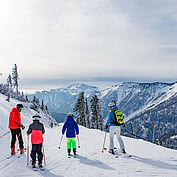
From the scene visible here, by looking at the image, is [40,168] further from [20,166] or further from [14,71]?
[14,71]

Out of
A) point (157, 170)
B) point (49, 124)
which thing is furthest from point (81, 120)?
point (157, 170)

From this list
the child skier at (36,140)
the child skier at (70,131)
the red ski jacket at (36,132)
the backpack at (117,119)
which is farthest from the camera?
the child skier at (70,131)

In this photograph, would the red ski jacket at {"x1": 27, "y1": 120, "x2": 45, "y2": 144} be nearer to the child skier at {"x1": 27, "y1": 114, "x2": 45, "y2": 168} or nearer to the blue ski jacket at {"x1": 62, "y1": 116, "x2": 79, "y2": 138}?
the child skier at {"x1": 27, "y1": 114, "x2": 45, "y2": 168}

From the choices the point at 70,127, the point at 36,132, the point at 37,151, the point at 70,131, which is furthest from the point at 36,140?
the point at 70,127

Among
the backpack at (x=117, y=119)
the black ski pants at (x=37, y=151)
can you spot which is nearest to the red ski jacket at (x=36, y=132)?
the black ski pants at (x=37, y=151)

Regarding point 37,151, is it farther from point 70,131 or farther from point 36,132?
point 70,131

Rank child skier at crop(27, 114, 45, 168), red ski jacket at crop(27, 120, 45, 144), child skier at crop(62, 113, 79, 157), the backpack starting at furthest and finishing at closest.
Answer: child skier at crop(62, 113, 79, 157)
the backpack
red ski jacket at crop(27, 120, 45, 144)
child skier at crop(27, 114, 45, 168)

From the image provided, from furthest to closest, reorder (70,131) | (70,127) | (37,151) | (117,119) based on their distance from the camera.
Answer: (70,127), (70,131), (117,119), (37,151)

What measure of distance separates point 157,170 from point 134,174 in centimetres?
111

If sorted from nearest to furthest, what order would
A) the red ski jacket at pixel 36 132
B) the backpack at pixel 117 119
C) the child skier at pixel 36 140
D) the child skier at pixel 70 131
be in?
the child skier at pixel 36 140 → the red ski jacket at pixel 36 132 → the backpack at pixel 117 119 → the child skier at pixel 70 131

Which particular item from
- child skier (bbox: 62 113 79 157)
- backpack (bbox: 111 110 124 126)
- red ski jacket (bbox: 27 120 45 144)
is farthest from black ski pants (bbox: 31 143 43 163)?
backpack (bbox: 111 110 124 126)

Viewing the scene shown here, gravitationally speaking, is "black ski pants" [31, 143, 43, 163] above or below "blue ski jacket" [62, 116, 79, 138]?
below

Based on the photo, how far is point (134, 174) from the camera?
239 inches

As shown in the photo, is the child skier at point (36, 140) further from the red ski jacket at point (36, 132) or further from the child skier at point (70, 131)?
the child skier at point (70, 131)
